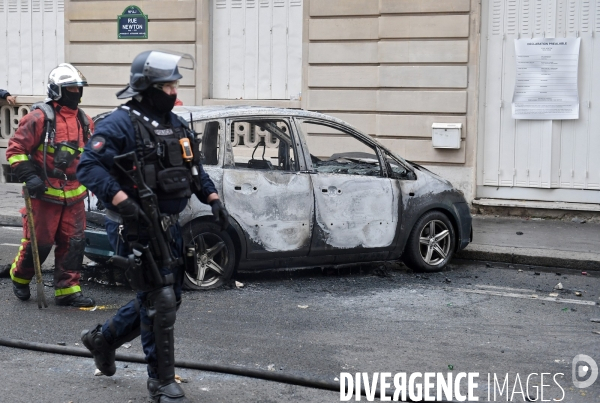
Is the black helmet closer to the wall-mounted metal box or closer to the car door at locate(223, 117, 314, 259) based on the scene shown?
the car door at locate(223, 117, 314, 259)

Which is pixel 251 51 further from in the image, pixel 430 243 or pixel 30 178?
pixel 30 178

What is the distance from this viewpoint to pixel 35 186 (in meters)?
7.07

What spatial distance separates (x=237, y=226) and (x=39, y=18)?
9524mm

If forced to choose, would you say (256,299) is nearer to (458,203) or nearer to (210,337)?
(210,337)

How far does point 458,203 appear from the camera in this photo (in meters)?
9.25

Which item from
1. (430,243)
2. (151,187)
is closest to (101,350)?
(151,187)

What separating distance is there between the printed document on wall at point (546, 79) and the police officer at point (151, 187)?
8.36 meters

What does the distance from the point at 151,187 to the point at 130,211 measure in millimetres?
238

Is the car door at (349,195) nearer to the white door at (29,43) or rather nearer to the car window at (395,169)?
the car window at (395,169)

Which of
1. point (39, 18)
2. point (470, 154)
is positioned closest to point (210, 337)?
point (470, 154)

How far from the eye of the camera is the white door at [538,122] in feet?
40.8

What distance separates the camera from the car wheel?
7.75m

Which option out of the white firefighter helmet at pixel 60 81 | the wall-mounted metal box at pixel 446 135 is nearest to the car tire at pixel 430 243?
the white firefighter helmet at pixel 60 81

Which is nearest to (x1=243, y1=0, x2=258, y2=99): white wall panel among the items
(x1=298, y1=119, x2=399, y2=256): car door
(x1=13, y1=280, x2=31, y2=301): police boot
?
(x1=298, y1=119, x2=399, y2=256): car door
